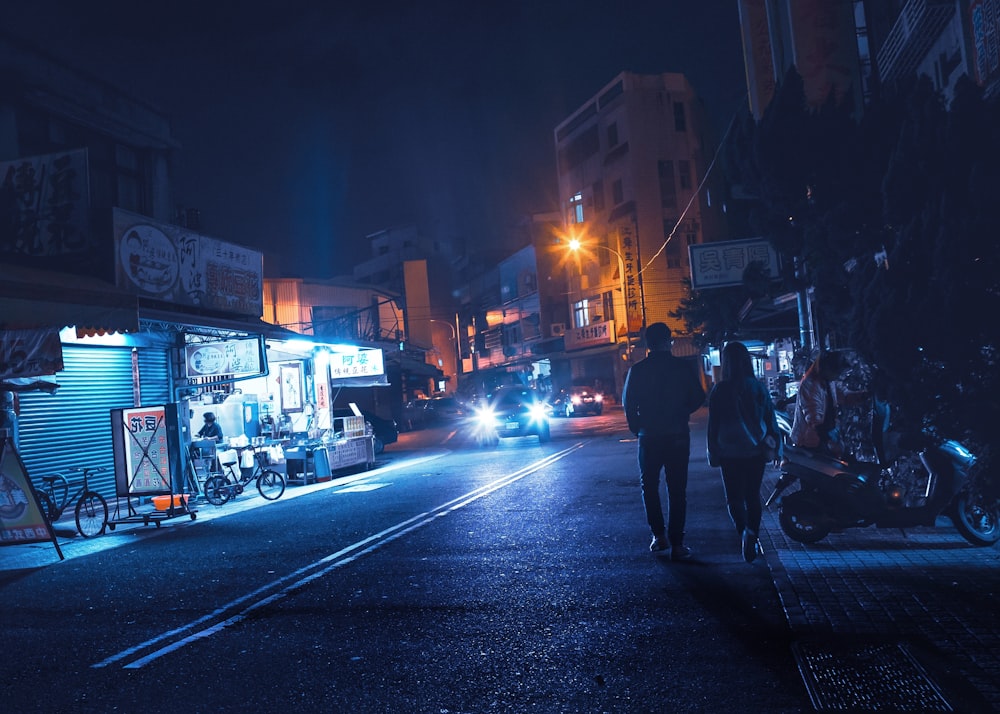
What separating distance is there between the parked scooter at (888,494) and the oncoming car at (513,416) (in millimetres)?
18622

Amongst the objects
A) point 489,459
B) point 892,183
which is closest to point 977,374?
point 892,183

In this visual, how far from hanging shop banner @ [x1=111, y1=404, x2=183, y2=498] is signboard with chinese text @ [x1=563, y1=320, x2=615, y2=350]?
48.1 m

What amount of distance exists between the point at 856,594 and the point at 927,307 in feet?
8.02

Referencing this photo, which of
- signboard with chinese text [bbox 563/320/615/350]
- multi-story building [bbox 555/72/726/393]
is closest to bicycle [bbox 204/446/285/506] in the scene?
multi-story building [bbox 555/72/726/393]

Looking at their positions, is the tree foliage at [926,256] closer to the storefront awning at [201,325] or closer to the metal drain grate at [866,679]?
the metal drain grate at [866,679]

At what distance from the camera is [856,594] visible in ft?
19.6

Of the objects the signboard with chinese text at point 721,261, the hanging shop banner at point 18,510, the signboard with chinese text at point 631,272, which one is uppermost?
the signboard with chinese text at point 631,272

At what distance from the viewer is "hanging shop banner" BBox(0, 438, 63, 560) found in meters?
9.87

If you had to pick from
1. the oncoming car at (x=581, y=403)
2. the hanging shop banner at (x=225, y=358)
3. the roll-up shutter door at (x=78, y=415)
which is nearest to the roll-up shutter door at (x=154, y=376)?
the roll-up shutter door at (x=78, y=415)

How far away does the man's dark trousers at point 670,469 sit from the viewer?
24.6 ft

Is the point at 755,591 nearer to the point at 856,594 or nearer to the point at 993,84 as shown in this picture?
the point at 856,594

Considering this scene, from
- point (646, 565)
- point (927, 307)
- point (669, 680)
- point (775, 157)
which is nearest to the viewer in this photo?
point (669, 680)

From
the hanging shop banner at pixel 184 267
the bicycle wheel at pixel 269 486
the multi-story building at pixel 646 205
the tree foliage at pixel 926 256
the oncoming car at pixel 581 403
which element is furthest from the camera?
the multi-story building at pixel 646 205

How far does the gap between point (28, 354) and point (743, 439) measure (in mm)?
10167
